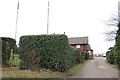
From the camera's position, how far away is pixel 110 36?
2466cm

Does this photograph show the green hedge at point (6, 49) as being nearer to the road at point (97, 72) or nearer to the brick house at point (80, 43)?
the road at point (97, 72)

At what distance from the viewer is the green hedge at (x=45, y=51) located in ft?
32.2

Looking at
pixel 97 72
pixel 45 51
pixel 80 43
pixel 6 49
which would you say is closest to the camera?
pixel 45 51

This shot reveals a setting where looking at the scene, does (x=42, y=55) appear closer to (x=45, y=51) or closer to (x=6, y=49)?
(x=45, y=51)

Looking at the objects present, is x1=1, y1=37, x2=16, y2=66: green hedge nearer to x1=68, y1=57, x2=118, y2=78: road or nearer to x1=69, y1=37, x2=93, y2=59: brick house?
x1=68, y1=57, x2=118, y2=78: road

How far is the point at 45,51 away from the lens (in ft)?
33.6

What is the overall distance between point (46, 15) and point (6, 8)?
526cm

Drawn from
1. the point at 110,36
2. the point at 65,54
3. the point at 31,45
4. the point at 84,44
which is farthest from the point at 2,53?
the point at 84,44

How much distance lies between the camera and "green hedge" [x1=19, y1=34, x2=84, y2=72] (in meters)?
Answer: 9.80

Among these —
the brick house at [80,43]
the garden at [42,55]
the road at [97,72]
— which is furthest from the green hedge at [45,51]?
the brick house at [80,43]

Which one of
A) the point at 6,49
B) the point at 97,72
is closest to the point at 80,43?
the point at 97,72

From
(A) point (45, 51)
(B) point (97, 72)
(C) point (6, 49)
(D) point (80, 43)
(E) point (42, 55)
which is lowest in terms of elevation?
(B) point (97, 72)

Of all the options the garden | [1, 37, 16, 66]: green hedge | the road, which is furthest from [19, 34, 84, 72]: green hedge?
[1, 37, 16, 66]: green hedge

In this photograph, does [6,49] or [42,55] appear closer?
[42,55]
